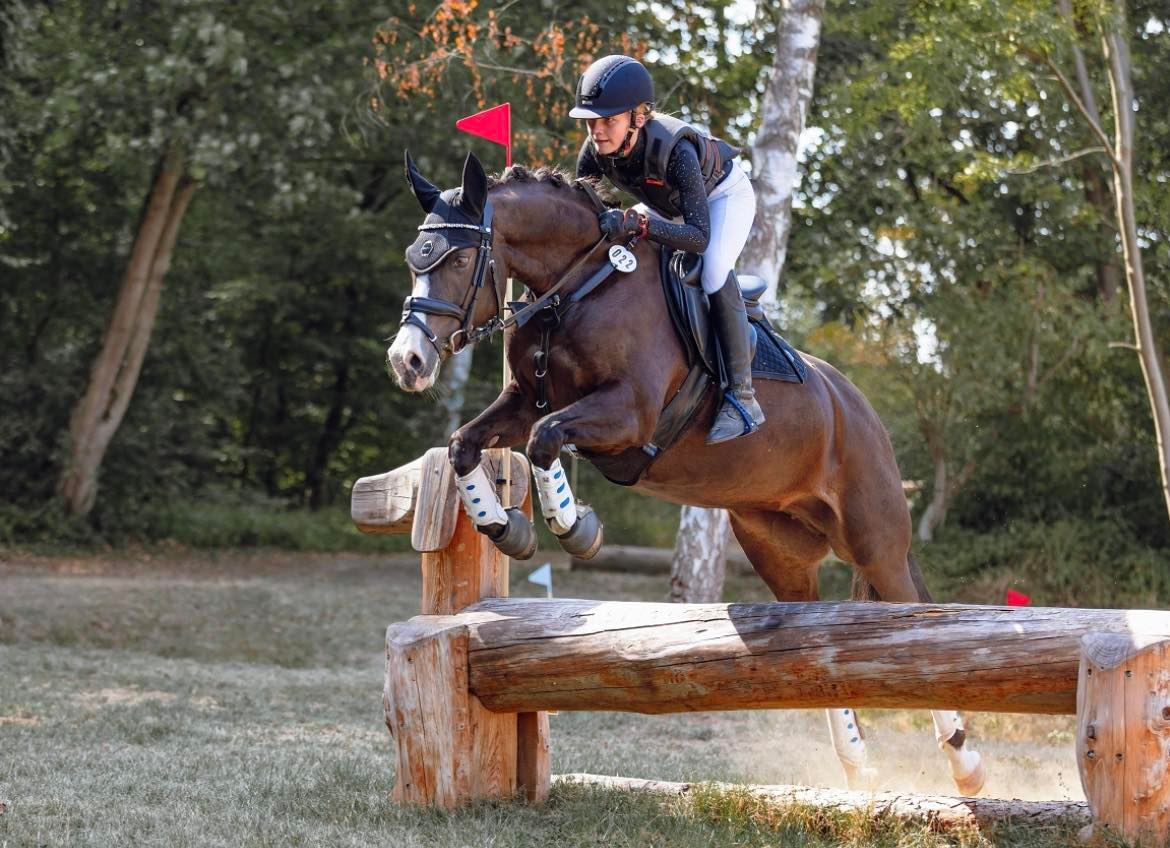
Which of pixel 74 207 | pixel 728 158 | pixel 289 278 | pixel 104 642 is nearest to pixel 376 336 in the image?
pixel 289 278

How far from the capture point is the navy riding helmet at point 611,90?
13.2 ft

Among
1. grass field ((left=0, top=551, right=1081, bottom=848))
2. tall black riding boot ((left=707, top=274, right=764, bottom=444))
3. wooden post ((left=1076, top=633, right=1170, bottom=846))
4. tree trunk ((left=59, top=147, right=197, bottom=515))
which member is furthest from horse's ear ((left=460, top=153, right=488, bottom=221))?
tree trunk ((left=59, top=147, right=197, bottom=515))

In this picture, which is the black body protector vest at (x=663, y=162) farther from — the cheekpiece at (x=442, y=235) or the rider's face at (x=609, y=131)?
the cheekpiece at (x=442, y=235)

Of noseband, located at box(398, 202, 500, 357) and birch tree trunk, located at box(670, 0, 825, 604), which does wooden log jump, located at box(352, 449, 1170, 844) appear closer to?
noseband, located at box(398, 202, 500, 357)

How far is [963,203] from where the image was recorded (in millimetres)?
15656

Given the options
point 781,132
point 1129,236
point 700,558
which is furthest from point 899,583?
point 1129,236

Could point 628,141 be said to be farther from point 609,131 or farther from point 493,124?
point 493,124

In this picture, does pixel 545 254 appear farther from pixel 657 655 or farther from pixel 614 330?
pixel 657 655

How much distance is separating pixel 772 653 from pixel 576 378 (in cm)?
104

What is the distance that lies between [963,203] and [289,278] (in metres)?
9.41

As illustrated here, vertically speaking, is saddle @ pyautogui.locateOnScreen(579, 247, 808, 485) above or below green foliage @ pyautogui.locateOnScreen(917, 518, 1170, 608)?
above

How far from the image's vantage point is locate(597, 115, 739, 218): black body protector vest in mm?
4156

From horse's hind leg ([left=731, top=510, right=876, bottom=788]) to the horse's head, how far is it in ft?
5.44

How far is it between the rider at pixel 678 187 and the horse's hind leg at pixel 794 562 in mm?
945
